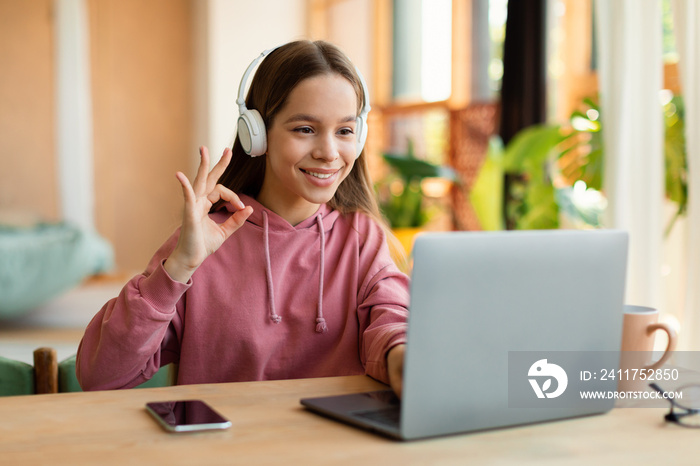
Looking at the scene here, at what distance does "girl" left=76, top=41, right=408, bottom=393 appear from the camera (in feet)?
3.72

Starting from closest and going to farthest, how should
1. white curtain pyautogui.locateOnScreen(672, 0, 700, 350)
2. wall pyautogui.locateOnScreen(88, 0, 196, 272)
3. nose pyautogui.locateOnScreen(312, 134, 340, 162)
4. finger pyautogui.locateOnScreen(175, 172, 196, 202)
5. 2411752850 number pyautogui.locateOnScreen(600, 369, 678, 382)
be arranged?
1. 2411752850 number pyautogui.locateOnScreen(600, 369, 678, 382)
2. finger pyautogui.locateOnScreen(175, 172, 196, 202)
3. nose pyautogui.locateOnScreen(312, 134, 340, 162)
4. white curtain pyautogui.locateOnScreen(672, 0, 700, 350)
5. wall pyautogui.locateOnScreen(88, 0, 196, 272)

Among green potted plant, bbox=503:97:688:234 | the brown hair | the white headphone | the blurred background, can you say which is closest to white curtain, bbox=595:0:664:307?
the blurred background

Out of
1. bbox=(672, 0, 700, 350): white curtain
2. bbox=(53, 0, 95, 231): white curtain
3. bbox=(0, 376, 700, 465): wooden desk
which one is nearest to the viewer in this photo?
bbox=(0, 376, 700, 465): wooden desk

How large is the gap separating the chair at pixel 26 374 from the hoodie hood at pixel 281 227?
32 cm

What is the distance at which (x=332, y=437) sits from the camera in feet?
2.33

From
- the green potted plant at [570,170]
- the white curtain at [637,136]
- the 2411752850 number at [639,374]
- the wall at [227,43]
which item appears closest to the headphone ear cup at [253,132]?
the 2411752850 number at [639,374]

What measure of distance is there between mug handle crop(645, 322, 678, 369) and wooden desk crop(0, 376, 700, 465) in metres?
0.07

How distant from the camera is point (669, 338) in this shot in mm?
861

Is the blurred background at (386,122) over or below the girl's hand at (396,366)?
over

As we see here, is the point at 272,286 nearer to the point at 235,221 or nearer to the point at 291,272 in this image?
the point at 291,272

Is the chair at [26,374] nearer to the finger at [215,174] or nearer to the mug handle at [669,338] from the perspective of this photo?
the finger at [215,174]

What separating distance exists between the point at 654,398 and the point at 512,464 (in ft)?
1.02

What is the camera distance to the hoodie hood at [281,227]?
3.79 ft

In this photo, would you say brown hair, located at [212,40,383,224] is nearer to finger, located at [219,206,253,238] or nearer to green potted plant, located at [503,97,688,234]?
finger, located at [219,206,253,238]
